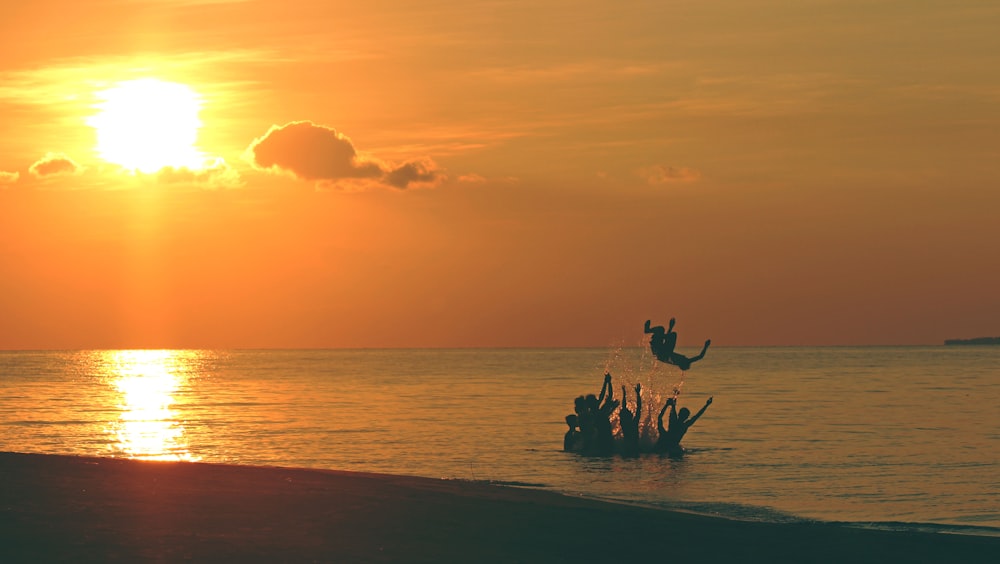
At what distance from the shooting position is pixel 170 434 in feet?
173

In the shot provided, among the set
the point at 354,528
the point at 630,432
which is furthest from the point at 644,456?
the point at 354,528

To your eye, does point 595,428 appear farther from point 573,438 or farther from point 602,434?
point 573,438

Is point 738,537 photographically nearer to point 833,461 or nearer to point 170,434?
point 833,461

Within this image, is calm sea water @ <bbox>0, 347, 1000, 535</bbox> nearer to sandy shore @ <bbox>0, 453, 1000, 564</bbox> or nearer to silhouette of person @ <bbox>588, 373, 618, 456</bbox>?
silhouette of person @ <bbox>588, 373, 618, 456</bbox>

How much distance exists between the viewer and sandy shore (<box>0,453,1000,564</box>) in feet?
50.8

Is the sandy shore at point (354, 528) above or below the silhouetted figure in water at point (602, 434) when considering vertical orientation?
below

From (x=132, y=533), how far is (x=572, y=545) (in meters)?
6.22

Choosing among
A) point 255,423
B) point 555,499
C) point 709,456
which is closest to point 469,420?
point 255,423

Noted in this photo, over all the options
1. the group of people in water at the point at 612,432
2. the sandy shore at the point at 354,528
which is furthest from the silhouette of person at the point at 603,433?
the sandy shore at the point at 354,528

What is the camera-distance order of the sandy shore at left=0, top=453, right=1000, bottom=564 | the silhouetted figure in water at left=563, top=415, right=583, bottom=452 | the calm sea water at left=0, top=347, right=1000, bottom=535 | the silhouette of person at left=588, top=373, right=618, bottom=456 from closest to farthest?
the sandy shore at left=0, top=453, right=1000, bottom=564 → the calm sea water at left=0, top=347, right=1000, bottom=535 → the silhouette of person at left=588, top=373, right=618, bottom=456 → the silhouetted figure in water at left=563, top=415, right=583, bottom=452

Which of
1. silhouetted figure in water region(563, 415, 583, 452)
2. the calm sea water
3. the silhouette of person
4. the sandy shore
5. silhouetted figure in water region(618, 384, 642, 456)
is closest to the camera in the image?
the sandy shore

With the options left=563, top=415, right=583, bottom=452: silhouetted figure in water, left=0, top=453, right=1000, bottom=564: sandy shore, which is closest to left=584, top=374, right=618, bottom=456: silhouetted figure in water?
left=563, top=415, right=583, bottom=452: silhouetted figure in water

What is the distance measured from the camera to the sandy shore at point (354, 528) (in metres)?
15.5

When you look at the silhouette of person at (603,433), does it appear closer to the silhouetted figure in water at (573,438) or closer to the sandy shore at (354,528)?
the silhouetted figure in water at (573,438)
